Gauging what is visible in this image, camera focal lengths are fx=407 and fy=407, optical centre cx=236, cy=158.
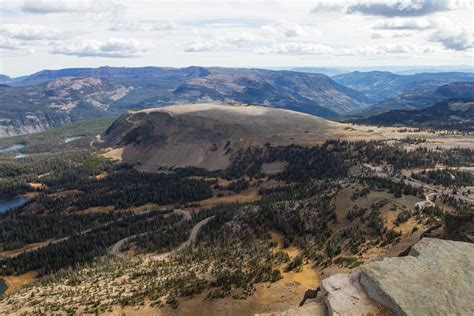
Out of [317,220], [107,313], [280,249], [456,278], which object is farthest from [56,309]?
[456,278]

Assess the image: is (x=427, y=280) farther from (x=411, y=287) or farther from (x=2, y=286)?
(x=2, y=286)

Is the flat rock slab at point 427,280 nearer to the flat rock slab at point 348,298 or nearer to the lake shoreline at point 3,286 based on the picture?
the flat rock slab at point 348,298

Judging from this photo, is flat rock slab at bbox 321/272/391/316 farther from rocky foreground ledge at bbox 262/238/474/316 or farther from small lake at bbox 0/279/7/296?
small lake at bbox 0/279/7/296

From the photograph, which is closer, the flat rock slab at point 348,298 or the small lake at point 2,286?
the flat rock slab at point 348,298

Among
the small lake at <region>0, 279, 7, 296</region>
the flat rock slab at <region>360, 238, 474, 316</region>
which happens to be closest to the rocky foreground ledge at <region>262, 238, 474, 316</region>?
the flat rock slab at <region>360, 238, 474, 316</region>

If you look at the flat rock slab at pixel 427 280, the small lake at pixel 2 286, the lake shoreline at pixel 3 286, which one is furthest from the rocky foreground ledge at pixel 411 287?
the small lake at pixel 2 286

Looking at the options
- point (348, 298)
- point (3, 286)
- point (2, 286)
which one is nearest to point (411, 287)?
point (348, 298)

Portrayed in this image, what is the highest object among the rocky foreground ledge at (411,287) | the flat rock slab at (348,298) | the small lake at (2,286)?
the rocky foreground ledge at (411,287)
